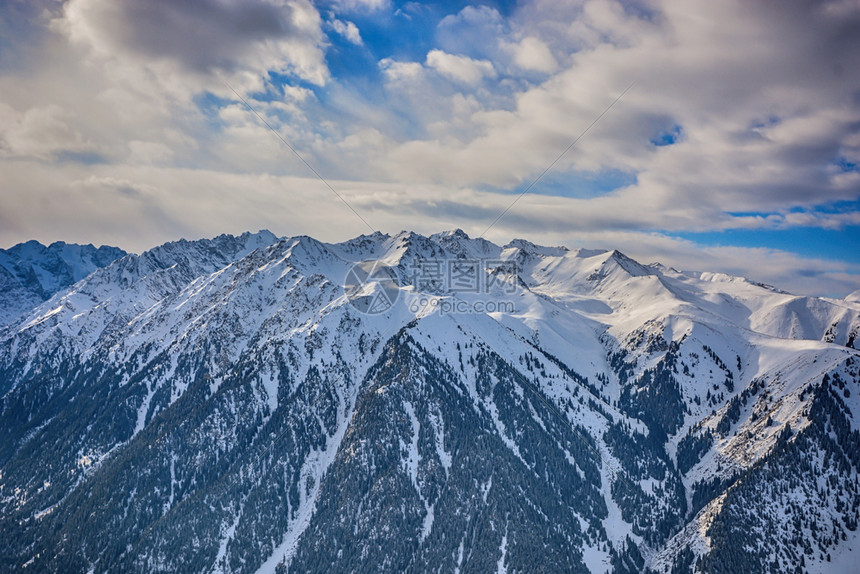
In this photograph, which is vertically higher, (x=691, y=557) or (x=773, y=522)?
(x=773, y=522)

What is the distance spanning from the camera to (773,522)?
655 ft

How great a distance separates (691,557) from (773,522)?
3588cm

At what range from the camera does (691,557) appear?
199875 millimetres

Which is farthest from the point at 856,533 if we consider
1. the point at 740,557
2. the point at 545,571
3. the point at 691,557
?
the point at 545,571

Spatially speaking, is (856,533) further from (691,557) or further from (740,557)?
(691,557)

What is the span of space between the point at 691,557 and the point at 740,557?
17.4 meters

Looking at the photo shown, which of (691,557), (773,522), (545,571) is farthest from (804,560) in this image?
(545,571)

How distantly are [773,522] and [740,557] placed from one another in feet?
70.6

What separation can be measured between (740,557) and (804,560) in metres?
23.6

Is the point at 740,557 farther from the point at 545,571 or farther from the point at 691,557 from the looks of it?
the point at 545,571

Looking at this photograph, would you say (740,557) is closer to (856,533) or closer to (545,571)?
(856,533)

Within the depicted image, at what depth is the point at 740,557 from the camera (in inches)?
7589

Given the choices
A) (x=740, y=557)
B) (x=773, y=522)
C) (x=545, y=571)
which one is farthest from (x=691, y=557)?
(x=545, y=571)

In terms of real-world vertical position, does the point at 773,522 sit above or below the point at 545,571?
above
